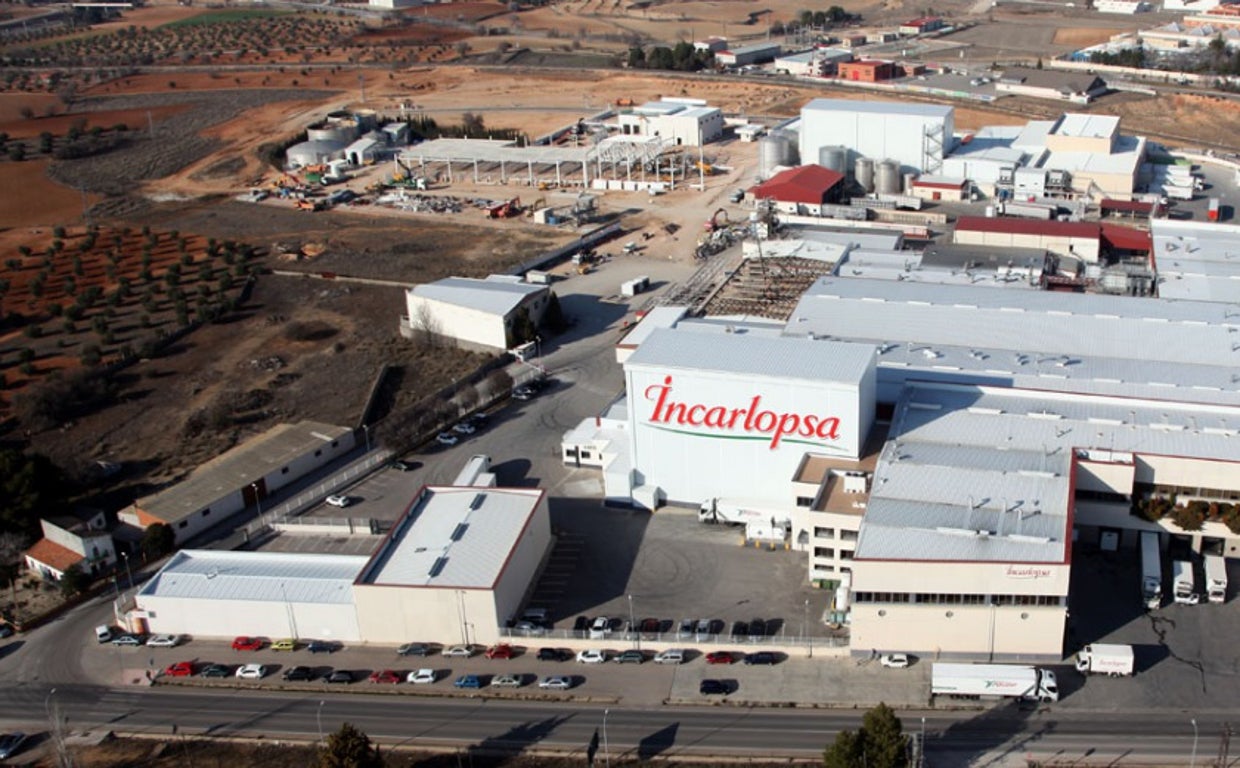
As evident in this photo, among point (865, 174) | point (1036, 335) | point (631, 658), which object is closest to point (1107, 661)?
point (631, 658)

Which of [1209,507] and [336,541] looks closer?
[1209,507]

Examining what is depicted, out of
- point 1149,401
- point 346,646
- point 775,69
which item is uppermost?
point 775,69

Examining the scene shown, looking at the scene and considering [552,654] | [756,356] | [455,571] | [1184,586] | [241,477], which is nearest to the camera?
[552,654]

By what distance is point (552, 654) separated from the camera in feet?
95.0

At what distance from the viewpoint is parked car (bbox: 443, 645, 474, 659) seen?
29.3 meters

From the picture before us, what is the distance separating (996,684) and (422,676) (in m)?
13.4

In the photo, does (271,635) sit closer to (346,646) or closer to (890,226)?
(346,646)

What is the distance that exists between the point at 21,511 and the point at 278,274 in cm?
2571

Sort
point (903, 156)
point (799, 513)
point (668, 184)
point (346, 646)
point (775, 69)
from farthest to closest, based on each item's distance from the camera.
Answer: point (775, 69), point (668, 184), point (903, 156), point (799, 513), point (346, 646)

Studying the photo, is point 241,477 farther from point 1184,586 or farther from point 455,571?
point 1184,586

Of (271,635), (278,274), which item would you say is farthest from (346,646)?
(278,274)

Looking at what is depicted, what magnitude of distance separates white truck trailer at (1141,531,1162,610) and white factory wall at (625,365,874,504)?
314 inches

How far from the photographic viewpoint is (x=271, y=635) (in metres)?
30.5

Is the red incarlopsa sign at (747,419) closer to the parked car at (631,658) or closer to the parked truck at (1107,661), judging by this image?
the parked car at (631,658)
